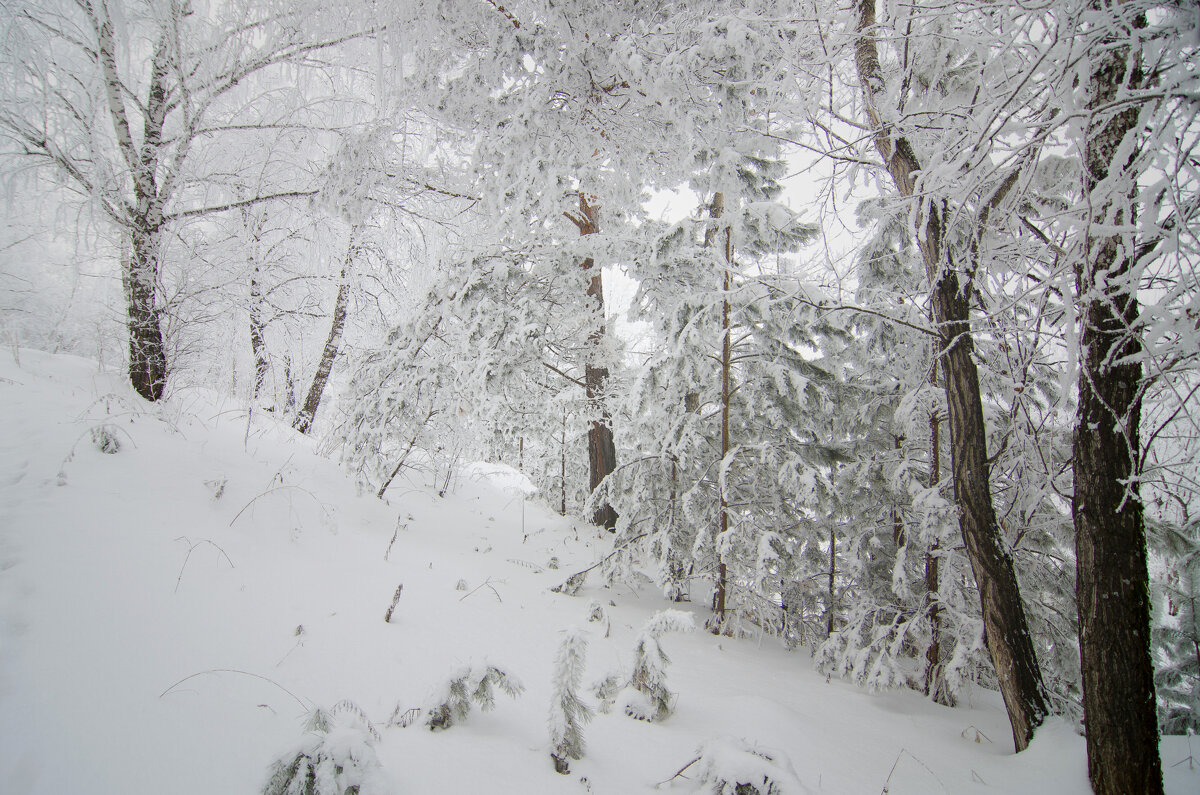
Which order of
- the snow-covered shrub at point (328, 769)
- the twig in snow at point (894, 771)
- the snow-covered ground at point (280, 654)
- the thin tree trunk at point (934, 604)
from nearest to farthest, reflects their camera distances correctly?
the snow-covered shrub at point (328, 769) → the snow-covered ground at point (280, 654) → the twig in snow at point (894, 771) → the thin tree trunk at point (934, 604)

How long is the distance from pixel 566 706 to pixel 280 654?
5.41 feet

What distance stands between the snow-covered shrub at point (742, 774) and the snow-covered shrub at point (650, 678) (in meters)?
0.81

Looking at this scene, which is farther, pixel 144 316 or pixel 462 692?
pixel 144 316

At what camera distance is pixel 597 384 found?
24.2 ft

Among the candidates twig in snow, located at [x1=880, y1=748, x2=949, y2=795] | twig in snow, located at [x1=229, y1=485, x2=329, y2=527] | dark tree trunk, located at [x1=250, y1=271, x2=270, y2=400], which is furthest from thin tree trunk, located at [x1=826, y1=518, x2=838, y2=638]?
dark tree trunk, located at [x1=250, y1=271, x2=270, y2=400]

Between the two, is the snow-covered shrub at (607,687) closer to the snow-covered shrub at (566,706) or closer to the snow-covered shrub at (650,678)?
the snow-covered shrub at (650,678)

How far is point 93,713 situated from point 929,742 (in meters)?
4.50

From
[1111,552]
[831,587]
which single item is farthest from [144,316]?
[1111,552]

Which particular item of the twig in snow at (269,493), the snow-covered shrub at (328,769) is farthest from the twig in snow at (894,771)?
the twig in snow at (269,493)

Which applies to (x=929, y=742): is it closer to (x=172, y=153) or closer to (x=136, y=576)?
(x=136, y=576)

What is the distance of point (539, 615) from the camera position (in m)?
4.02

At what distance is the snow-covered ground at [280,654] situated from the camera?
5.76ft

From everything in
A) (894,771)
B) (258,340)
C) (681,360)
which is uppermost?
(258,340)

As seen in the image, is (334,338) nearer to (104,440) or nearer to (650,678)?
(104,440)
